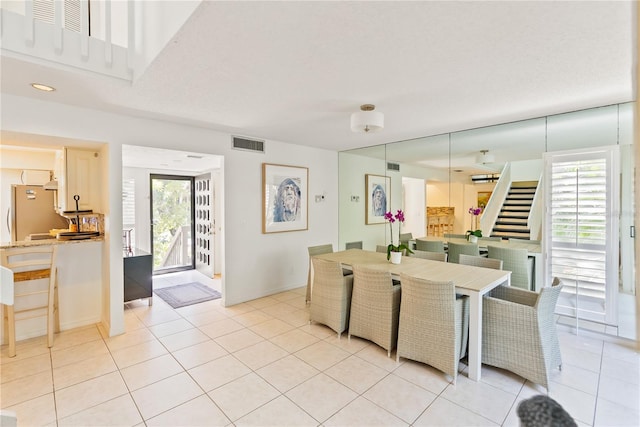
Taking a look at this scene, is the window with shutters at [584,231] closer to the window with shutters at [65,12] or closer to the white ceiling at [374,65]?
the white ceiling at [374,65]

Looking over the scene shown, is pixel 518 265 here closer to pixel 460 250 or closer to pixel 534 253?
pixel 534 253

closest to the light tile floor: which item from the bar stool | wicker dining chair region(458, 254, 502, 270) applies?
the bar stool

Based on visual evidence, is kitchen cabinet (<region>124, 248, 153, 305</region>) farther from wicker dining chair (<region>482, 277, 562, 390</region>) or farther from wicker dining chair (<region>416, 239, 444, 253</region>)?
wicker dining chair (<region>482, 277, 562, 390</region>)

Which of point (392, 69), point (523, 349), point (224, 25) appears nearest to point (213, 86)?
point (224, 25)

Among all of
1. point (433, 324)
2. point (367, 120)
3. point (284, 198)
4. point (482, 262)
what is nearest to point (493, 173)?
point (482, 262)

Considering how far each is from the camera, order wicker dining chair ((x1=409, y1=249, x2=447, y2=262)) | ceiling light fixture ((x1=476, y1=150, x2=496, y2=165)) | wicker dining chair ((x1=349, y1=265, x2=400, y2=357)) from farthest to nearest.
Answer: ceiling light fixture ((x1=476, y1=150, x2=496, y2=165)) → wicker dining chair ((x1=409, y1=249, x2=447, y2=262)) → wicker dining chair ((x1=349, y1=265, x2=400, y2=357))

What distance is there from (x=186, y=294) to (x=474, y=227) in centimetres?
452

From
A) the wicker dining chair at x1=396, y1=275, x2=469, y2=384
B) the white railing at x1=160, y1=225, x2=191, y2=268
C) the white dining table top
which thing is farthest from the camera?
the white railing at x1=160, y1=225, x2=191, y2=268

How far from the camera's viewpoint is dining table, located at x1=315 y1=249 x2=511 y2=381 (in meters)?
2.50

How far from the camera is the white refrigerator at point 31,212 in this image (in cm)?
464

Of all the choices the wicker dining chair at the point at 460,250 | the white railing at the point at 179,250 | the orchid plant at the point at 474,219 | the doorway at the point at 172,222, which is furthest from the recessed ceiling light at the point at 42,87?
the orchid plant at the point at 474,219

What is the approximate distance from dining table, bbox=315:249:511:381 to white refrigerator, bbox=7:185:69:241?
15.0ft

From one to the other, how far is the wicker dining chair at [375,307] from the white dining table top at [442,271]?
196mm

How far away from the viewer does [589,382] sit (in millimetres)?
2469
